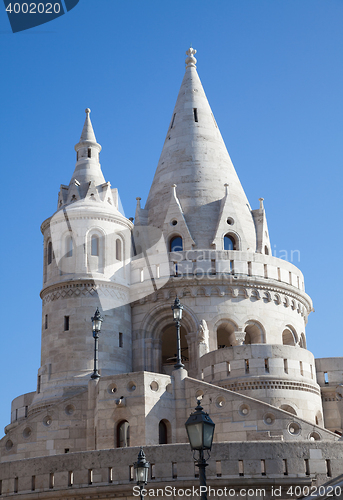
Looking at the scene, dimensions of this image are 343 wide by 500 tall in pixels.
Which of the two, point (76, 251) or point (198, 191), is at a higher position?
point (198, 191)

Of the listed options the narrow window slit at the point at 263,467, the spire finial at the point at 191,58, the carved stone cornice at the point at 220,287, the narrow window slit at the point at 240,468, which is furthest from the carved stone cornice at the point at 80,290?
the spire finial at the point at 191,58

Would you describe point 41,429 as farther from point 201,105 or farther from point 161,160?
point 201,105

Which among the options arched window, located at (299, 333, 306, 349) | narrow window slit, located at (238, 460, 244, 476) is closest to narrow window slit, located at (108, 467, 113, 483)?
narrow window slit, located at (238, 460, 244, 476)

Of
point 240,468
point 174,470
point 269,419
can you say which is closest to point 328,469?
point 240,468

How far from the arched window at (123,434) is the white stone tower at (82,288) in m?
3.85

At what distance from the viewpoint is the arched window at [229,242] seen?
3500cm

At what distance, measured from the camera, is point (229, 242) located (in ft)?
115

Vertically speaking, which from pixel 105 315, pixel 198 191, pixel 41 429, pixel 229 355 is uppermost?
pixel 198 191

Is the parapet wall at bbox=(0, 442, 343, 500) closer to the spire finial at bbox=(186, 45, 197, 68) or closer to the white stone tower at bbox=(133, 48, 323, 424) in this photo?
the white stone tower at bbox=(133, 48, 323, 424)

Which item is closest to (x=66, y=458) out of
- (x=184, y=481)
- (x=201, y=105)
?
(x=184, y=481)

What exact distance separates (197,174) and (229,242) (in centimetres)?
385

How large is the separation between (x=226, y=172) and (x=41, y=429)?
16.5m

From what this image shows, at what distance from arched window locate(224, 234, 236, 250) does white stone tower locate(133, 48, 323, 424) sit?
0.15 feet

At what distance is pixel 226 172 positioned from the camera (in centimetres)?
3744
